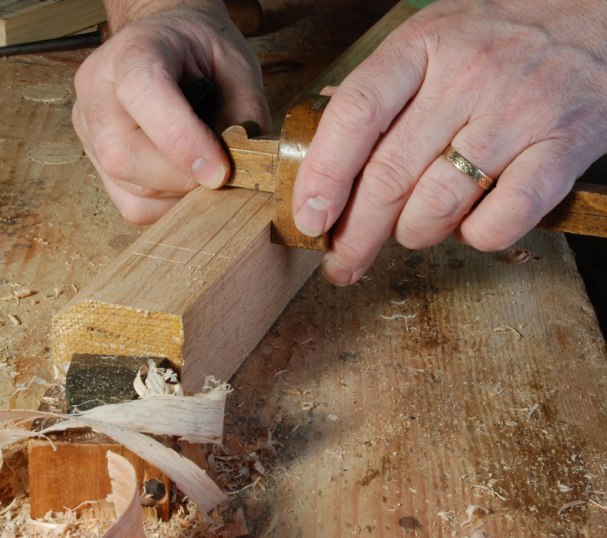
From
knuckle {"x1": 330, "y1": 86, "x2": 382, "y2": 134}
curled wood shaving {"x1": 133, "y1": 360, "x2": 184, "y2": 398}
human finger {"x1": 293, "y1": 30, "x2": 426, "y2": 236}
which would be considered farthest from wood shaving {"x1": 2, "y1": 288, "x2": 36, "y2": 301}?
knuckle {"x1": 330, "y1": 86, "x2": 382, "y2": 134}

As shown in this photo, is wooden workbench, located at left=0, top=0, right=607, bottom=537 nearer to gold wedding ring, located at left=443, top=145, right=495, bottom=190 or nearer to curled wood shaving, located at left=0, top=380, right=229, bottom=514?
curled wood shaving, located at left=0, top=380, right=229, bottom=514

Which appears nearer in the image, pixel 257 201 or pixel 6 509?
pixel 6 509

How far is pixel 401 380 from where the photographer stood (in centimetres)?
133

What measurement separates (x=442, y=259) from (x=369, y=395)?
19.4 inches

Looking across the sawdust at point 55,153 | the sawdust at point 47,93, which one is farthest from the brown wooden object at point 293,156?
the sawdust at point 47,93

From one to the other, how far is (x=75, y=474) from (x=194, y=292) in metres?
0.31

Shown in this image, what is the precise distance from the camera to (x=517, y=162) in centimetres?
127

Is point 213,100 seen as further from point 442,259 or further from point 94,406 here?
point 94,406

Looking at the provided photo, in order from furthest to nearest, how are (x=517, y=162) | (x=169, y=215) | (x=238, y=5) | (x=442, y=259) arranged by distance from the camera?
(x=238, y=5), (x=442, y=259), (x=169, y=215), (x=517, y=162)

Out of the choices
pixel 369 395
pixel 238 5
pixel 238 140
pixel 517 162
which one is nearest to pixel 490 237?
pixel 517 162

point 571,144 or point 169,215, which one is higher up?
point 571,144

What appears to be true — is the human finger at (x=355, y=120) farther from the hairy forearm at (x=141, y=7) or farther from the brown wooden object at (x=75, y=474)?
the hairy forearm at (x=141, y=7)

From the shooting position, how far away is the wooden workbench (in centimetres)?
110

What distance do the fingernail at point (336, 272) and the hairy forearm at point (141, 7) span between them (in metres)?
0.74
